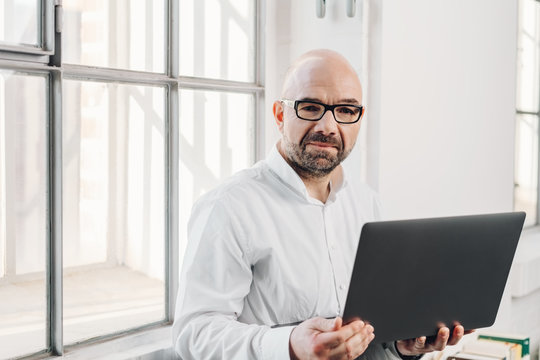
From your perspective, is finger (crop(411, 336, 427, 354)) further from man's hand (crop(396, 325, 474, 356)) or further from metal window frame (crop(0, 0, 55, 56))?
metal window frame (crop(0, 0, 55, 56))

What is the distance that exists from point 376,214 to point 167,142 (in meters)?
0.61

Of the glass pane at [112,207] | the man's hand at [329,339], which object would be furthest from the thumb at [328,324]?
the glass pane at [112,207]

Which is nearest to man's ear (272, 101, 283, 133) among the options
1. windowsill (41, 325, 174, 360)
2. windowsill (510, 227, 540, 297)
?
windowsill (41, 325, 174, 360)

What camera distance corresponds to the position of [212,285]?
1484 millimetres

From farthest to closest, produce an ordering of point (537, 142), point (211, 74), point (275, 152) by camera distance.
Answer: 1. point (537, 142)
2. point (211, 74)
3. point (275, 152)

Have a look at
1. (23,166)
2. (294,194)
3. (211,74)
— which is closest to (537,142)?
(211,74)

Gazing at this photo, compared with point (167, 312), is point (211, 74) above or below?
above

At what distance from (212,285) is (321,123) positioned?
42 cm

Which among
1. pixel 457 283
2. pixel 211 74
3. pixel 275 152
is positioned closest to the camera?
pixel 457 283

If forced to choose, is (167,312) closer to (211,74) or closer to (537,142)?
(211,74)

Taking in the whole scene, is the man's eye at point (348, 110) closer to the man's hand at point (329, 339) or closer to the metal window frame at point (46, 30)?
the man's hand at point (329, 339)

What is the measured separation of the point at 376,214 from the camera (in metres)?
1.84

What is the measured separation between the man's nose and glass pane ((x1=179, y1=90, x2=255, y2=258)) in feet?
2.01

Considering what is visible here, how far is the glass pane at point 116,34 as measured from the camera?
5.62ft
